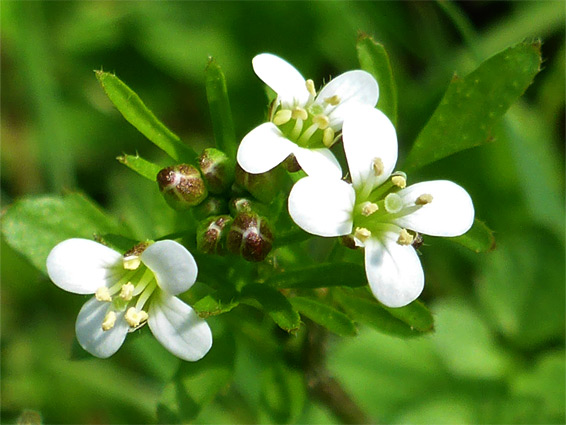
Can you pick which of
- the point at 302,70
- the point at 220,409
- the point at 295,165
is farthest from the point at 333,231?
the point at 302,70

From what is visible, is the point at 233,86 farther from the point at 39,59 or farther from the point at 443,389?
the point at 443,389

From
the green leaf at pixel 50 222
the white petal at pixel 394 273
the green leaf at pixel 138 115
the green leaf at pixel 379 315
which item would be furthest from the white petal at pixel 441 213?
the green leaf at pixel 50 222

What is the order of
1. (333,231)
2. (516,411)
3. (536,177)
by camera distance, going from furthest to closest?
(536,177) < (516,411) < (333,231)

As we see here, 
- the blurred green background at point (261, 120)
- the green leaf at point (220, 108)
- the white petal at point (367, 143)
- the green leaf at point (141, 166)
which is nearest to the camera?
the white petal at point (367, 143)

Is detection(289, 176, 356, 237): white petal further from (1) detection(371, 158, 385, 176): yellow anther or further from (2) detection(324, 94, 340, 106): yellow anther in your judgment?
(2) detection(324, 94, 340, 106): yellow anther

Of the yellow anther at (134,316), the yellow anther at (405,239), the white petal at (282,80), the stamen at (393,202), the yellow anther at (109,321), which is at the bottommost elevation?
the yellow anther at (109,321)

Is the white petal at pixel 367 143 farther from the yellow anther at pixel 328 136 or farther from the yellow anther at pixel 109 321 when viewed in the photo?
the yellow anther at pixel 109 321
